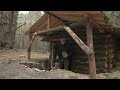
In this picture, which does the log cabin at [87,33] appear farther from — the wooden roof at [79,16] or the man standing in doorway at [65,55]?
the man standing in doorway at [65,55]

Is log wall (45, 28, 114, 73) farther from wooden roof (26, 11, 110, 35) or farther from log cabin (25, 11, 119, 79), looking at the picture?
wooden roof (26, 11, 110, 35)

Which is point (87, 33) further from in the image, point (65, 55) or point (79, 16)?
point (65, 55)

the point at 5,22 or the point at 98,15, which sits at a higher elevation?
the point at 5,22

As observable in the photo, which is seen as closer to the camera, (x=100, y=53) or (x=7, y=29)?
(x=100, y=53)

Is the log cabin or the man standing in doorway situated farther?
the man standing in doorway

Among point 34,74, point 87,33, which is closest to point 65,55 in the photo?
point 87,33

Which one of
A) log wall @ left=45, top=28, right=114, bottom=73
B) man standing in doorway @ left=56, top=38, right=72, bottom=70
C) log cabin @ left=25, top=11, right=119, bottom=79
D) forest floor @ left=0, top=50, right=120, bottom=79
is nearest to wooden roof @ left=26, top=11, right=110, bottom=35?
log cabin @ left=25, top=11, right=119, bottom=79

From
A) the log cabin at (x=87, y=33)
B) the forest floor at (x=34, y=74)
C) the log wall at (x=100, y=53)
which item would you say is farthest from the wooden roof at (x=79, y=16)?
the forest floor at (x=34, y=74)

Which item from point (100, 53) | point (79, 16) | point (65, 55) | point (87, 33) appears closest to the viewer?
point (87, 33)
